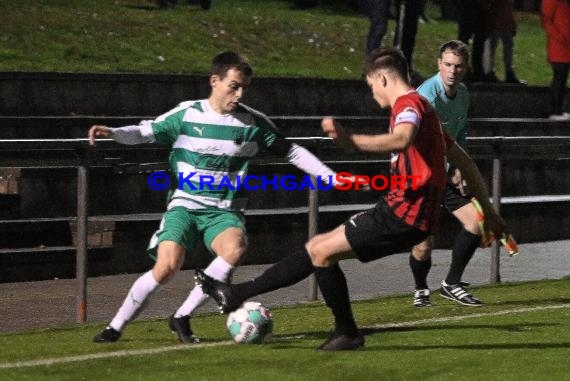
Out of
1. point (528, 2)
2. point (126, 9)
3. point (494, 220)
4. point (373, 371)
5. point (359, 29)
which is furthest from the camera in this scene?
point (528, 2)

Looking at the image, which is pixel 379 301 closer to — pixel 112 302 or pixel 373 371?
pixel 112 302

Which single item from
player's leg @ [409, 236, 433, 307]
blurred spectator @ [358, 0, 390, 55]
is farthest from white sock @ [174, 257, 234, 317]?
blurred spectator @ [358, 0, 390, 55]

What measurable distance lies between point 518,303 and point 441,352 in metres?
2.85

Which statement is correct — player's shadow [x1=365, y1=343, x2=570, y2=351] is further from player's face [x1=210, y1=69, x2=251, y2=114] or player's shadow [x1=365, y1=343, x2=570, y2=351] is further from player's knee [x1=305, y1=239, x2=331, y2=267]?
player's face [x1=210, y1=69, x2=251, y2=114]

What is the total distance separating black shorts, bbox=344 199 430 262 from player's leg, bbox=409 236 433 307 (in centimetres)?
262

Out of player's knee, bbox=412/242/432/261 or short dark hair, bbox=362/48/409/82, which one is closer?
short dark hair, bbox=362/48/409/82

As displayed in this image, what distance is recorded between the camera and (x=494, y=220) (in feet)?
33.8

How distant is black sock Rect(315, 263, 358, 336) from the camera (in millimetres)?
9539

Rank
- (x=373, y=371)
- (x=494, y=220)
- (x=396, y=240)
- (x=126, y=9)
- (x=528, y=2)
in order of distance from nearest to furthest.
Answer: (x=373, y=371), (x=396, y=240), (x=494, y=220), (x=126, y=9), (x=528, y=2)

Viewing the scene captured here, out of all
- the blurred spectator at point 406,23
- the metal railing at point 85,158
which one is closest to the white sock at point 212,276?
the metal railing at point 85,158

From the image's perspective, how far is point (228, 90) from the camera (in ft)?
33.0

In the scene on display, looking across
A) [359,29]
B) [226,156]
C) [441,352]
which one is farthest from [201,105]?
[359,29]

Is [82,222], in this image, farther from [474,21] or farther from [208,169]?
[474,21]

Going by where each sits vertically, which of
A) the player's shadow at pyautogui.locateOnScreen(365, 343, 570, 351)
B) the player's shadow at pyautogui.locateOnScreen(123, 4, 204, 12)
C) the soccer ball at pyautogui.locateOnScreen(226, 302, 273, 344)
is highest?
the player's shadow at pyautogui.locateOnScreen(123, 4, 204, 12)
